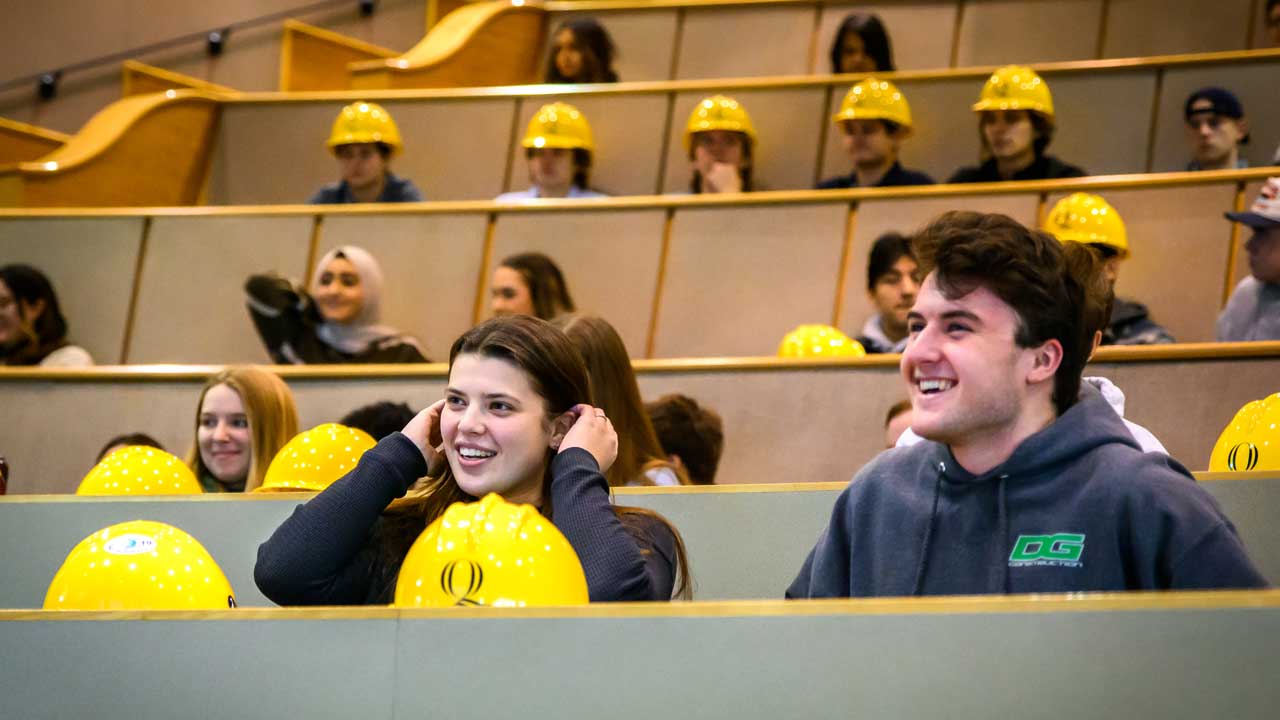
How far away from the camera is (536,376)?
218 cm

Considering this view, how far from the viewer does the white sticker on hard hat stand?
A: 201 cm

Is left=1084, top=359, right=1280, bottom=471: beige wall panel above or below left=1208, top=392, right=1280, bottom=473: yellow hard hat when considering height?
above

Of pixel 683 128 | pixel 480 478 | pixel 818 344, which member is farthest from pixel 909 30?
pixel 480 478

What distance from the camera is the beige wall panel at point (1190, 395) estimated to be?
357cm

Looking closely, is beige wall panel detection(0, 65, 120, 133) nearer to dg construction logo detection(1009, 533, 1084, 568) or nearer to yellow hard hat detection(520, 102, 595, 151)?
yellow hard hat detection(520, 102, 595, 151)

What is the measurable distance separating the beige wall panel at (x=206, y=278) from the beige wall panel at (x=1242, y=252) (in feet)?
8.95

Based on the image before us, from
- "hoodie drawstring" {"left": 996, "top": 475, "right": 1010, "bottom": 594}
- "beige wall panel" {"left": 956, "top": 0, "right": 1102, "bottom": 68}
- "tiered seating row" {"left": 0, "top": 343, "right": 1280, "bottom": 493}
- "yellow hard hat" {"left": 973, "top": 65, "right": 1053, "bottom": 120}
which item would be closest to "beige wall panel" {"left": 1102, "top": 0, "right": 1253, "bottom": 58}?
"beige wall panel" {"left": 956, "top": 0, "right": 1102, "bottom": 68}

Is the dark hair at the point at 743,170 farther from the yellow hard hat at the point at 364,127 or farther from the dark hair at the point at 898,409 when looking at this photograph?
the dark hair at the point at 898,409

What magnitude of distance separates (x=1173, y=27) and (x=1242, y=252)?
1982mm

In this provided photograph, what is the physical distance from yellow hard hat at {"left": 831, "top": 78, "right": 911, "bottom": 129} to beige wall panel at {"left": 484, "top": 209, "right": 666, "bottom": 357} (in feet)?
2.65

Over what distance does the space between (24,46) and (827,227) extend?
12.5 ft

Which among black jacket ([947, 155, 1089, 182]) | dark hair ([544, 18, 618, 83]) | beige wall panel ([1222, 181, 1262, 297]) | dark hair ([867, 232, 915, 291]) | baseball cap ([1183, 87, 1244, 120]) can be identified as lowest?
dark hair ([867, 232, 915, 291])

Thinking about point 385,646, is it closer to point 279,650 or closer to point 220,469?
point 279,650

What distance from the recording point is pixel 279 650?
1514mm
